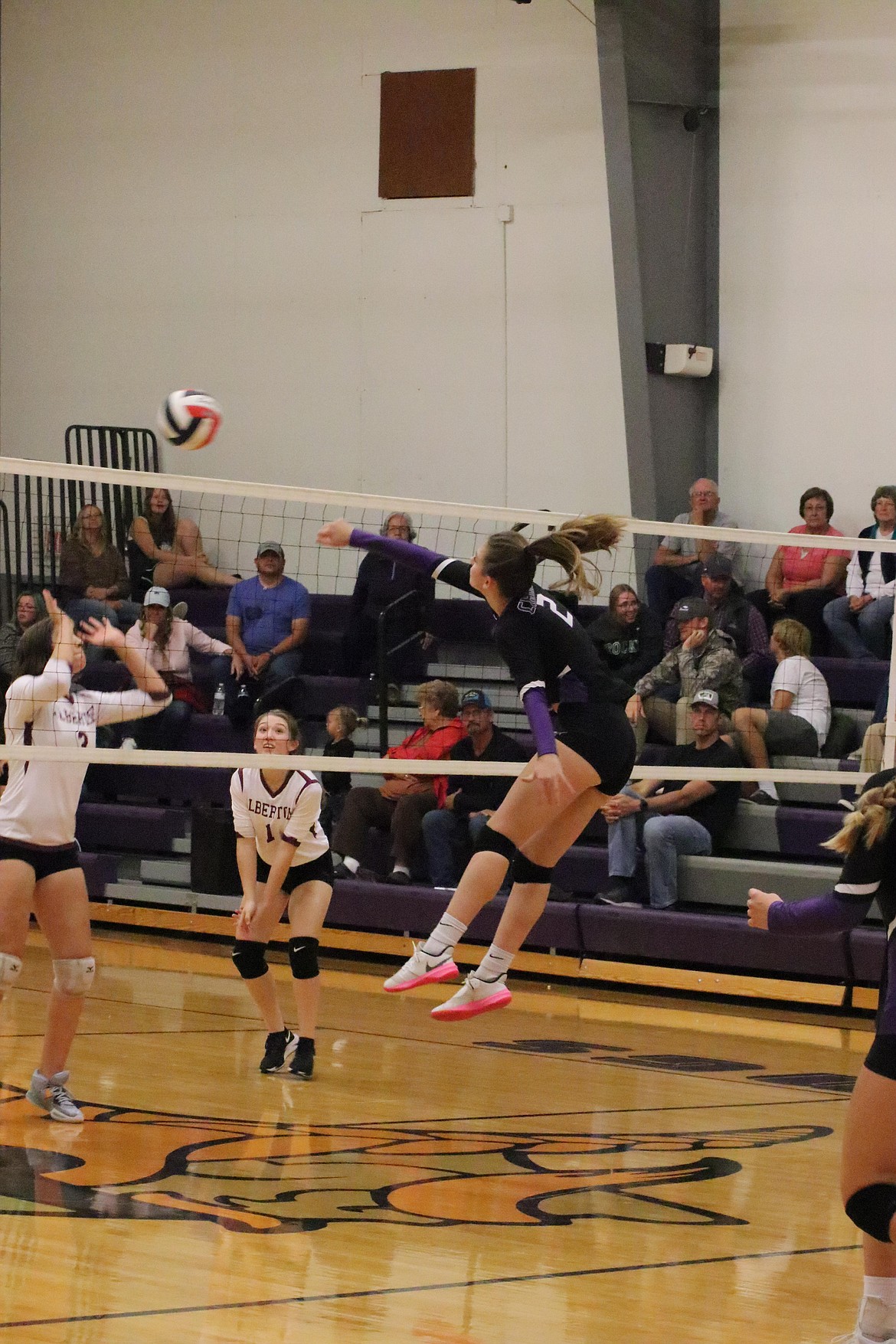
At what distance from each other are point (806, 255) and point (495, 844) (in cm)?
744

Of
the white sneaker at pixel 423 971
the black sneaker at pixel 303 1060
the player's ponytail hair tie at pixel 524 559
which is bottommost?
the black sneaker at pixel 303 1060

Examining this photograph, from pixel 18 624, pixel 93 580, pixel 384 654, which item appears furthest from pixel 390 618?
pixel 18 624

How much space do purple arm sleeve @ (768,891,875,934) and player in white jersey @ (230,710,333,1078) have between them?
3.61m

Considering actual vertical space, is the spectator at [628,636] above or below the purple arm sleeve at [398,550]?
below

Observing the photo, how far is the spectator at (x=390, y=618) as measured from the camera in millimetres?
9789

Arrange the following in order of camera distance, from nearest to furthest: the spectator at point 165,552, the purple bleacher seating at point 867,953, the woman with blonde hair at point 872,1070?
the woman with blonde hair at point 872,1070
the purple bleacher seating at point 867,953
the spectator at point 165,552

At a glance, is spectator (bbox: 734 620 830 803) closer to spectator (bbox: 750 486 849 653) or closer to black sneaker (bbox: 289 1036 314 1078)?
spectator (bbox: 750 486 849 653)

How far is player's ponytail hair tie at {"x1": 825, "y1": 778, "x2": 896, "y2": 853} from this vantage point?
4.01 metres

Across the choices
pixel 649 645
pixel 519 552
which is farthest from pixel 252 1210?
pixel 649 645

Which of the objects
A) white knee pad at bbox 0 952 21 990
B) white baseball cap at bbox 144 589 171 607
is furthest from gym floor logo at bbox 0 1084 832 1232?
white baseball cap at bbox 144 589 171 607

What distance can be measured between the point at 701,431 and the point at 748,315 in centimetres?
→ 92

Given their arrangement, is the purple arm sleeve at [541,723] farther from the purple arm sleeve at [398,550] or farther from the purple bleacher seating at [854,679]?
the purple bleacher seating at [854,679]

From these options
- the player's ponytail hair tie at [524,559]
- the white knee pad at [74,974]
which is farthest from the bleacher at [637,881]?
the player's ponytail hair tie at [524,559]

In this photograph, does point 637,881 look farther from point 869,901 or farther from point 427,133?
point 427,133
